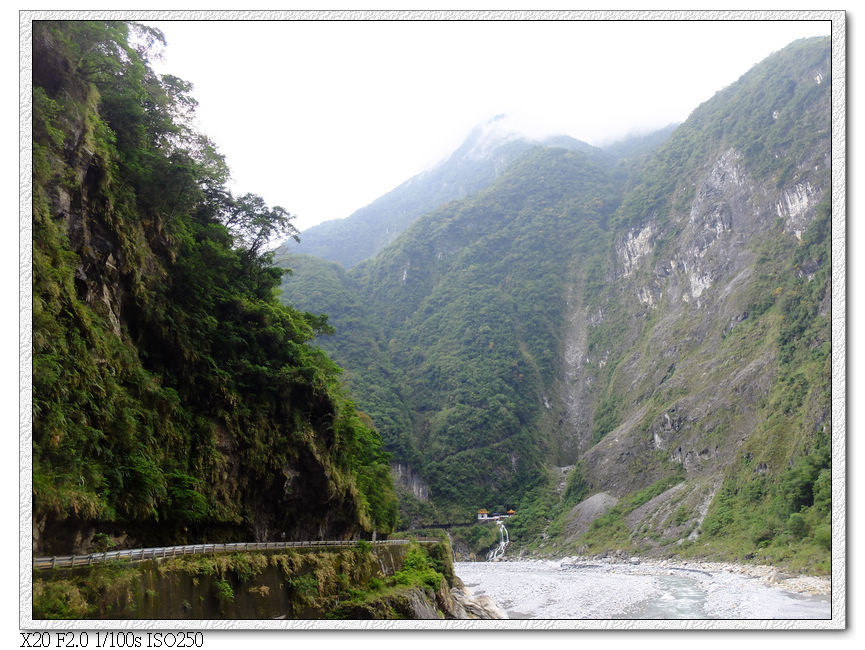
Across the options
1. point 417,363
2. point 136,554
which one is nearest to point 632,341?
point 417,363

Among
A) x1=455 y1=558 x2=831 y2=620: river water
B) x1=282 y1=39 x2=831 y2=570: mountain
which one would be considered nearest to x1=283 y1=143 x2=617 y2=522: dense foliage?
x1=282 y1=39 x2=831 y2=570: mountain

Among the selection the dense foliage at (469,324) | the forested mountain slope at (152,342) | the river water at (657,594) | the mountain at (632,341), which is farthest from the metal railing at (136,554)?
the dense foliage at (469,324)

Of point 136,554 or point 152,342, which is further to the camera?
point 152,342

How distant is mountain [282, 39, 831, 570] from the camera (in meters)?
65.9

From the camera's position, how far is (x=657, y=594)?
34219 mm

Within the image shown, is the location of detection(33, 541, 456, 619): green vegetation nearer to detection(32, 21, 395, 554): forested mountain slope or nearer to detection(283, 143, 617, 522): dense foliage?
detection(32, 21, 395, 554): forested mountain slope

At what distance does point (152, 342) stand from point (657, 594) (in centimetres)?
3083

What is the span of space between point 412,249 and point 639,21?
175 metres

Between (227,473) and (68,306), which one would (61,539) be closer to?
(68,306)

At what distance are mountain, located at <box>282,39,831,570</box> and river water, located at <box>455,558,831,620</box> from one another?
412cm

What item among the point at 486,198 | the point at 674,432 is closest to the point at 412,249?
the point at 486,198

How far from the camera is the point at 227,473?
17.0 m

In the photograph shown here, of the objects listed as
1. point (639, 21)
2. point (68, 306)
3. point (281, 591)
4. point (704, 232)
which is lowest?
point (281, 591)

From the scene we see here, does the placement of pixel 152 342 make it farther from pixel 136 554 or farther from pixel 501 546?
pixel 501 546
